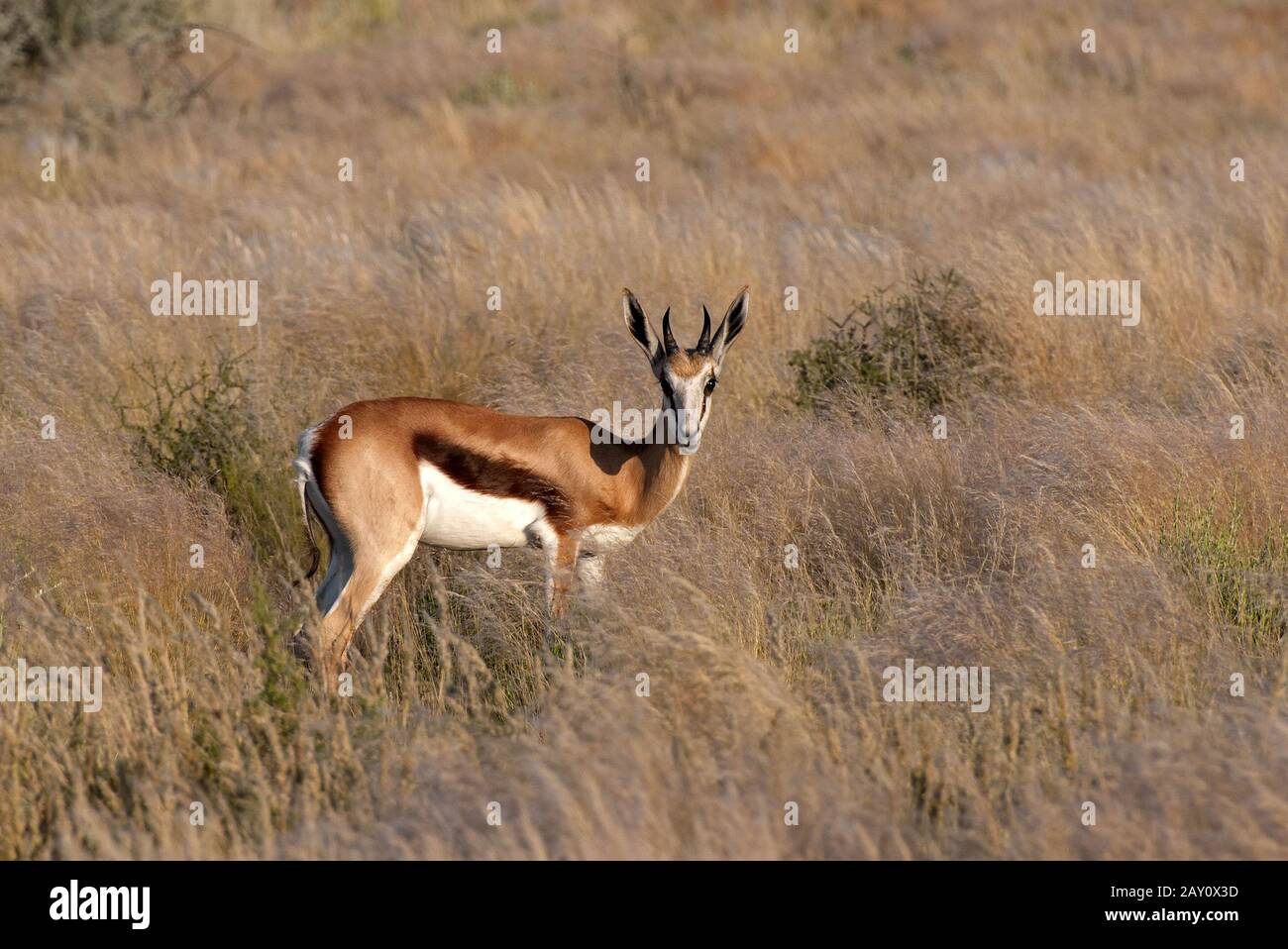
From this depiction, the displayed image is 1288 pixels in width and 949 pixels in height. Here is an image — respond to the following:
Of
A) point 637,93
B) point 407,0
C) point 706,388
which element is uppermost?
point 407,0

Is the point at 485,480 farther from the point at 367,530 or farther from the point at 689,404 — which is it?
the point at 689,404

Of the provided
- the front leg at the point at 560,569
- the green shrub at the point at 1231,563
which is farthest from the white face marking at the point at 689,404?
the green shrub at the point at 1231,563

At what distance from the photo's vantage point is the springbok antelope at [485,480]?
5.43 metres

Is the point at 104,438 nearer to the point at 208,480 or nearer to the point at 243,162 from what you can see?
the point at 208,480

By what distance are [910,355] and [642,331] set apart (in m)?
2.92

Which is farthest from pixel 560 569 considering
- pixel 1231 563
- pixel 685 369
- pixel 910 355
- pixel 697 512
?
pixel 910 355

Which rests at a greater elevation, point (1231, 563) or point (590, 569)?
point (590, 569)

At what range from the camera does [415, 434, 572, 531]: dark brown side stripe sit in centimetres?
556

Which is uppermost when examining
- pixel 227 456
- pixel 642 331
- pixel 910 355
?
pixel 910 355

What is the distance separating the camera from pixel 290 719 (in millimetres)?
4688

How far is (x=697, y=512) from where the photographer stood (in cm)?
680

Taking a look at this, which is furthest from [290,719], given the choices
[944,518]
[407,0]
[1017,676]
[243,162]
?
[407,0]

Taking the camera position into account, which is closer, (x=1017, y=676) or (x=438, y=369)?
(x=1017, y=676)
